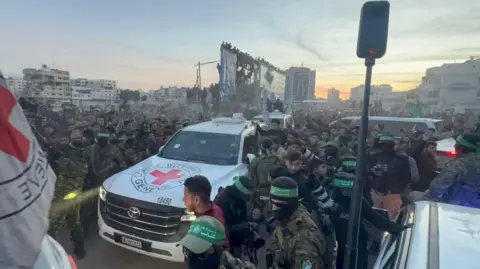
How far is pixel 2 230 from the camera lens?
45.0 inches

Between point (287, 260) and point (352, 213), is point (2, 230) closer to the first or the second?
point (287, 260)

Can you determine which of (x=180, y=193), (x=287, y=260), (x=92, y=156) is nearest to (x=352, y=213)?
(x=287, y=260)

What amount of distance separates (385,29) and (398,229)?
4.94 feet

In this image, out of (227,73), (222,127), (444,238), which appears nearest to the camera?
(444,238)

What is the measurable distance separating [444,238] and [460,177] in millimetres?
2335

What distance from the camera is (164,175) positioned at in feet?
15.0

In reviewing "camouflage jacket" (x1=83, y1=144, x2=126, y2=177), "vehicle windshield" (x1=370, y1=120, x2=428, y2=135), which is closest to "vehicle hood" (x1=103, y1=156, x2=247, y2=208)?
"camouflage jacket" (x1=83, y1=144, x2=126, y2=177)

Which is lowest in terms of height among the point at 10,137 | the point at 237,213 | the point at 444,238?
the point at 237,213

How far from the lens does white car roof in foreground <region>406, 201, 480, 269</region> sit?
A: 5.04 ft

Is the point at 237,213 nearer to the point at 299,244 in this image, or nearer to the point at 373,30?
the point at 299,244

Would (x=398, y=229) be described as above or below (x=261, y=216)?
above

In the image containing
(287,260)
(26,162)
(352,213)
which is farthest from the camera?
(352,213)

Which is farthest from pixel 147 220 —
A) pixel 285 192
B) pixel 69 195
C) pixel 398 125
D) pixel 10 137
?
pixel 398 125

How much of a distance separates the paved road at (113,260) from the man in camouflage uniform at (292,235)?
8.32 ft
